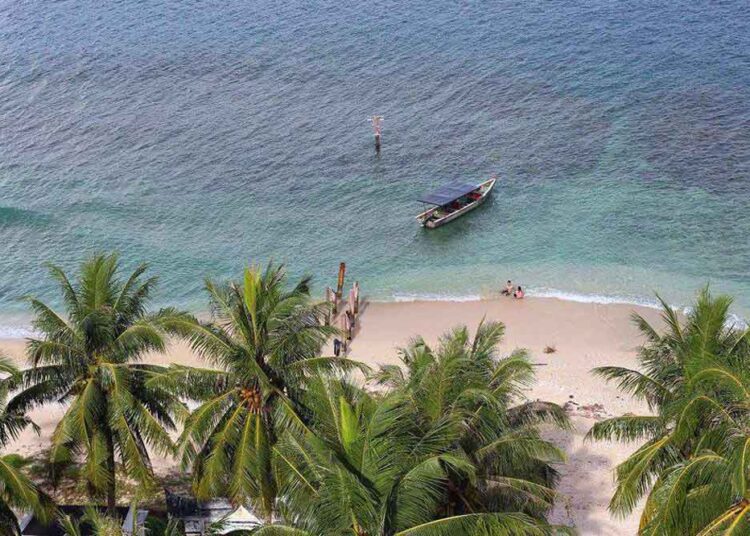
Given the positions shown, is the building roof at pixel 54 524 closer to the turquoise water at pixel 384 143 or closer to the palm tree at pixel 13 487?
the palm tree at pixel 13 487

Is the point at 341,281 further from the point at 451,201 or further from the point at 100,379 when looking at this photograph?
the point at 100,379

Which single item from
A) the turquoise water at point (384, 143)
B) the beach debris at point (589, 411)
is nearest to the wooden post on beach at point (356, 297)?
the turquoise water at point (384, 143)

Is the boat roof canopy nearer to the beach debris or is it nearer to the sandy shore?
the sandy shore

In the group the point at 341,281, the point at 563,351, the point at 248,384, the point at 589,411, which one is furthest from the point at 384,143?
the point at 248,384

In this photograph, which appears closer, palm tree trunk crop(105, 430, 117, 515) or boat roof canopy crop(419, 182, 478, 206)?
palm tree trunk crop(105, 430, 117, 515)

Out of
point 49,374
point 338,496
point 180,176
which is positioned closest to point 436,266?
point 180,176

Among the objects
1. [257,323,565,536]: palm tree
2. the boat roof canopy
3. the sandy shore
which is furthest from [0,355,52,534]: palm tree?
the boat roof canopy
